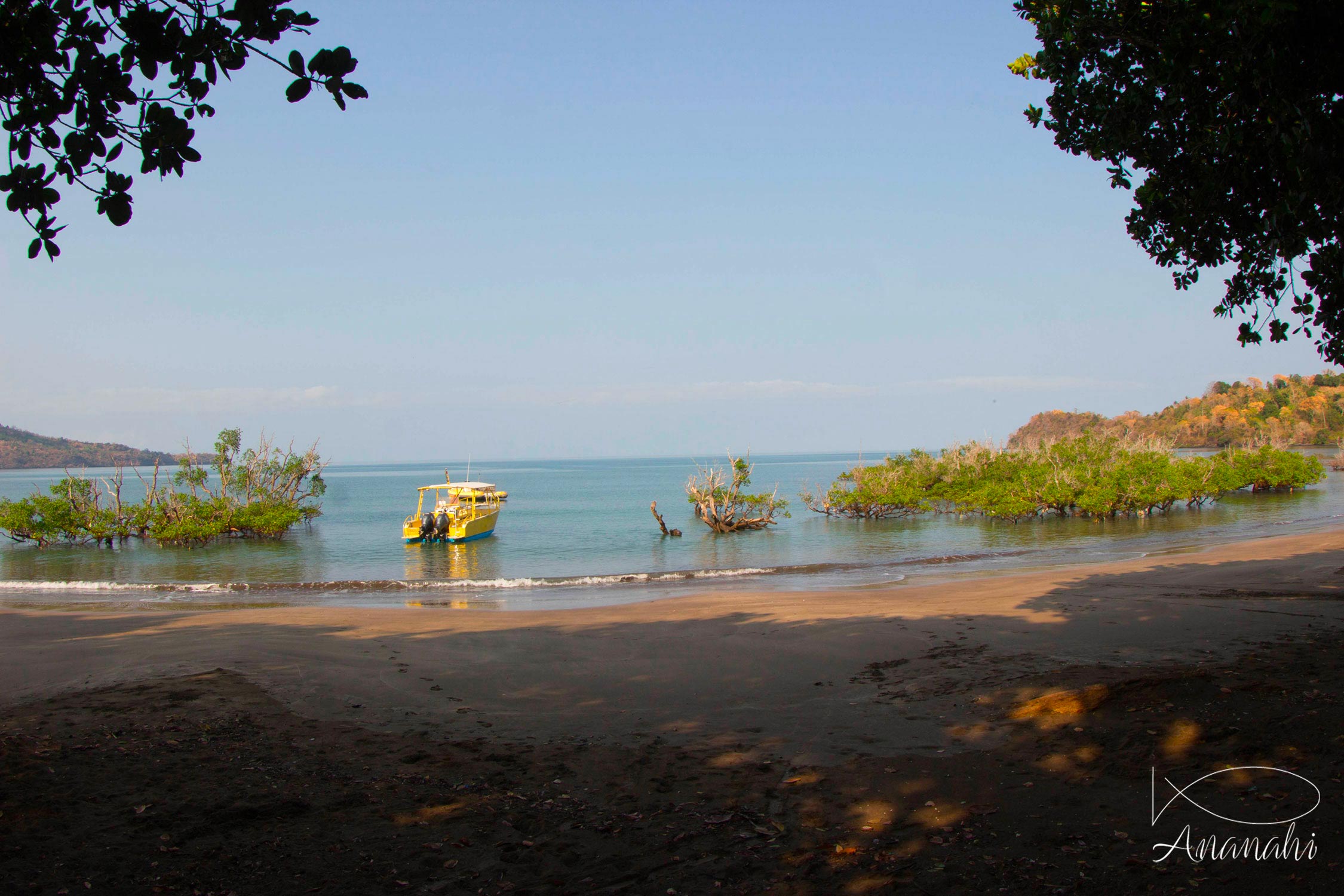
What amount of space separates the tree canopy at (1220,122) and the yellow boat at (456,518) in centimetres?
3033

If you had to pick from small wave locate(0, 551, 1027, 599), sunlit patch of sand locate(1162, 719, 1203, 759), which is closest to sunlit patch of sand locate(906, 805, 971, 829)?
sunlit patch of sand locate(1162, 719, 1203, 759)

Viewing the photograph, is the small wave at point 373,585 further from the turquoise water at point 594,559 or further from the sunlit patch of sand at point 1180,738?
the sunlit patch of sand at point 1180,738

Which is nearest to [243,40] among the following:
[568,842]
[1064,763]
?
[568,842]

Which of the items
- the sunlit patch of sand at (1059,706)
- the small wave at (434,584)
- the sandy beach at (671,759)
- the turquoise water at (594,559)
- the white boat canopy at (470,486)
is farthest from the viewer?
the white boat canopy at (470,486)

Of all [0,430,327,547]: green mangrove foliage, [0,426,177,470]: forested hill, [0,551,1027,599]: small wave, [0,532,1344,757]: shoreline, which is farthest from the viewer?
[0,426,177,470]: forested hill

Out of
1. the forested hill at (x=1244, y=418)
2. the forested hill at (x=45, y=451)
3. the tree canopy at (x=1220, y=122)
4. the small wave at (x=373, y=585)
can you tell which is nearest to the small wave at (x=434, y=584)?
the small wave at (x=373, y=585)

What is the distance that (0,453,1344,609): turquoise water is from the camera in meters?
21.1

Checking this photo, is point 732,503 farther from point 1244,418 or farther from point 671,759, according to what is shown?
point 1244,418

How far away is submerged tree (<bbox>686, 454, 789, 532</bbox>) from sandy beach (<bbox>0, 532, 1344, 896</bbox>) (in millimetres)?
26025

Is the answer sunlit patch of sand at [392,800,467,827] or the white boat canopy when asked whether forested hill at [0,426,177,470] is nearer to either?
the white boat canopy

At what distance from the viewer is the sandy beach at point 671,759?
3725 millimetres

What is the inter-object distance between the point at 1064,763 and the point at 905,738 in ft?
3.43

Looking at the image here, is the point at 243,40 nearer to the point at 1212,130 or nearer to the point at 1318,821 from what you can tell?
the point at 1318,821

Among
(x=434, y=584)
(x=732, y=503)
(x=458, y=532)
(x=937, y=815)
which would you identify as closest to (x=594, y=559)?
(x=434, y=584)
